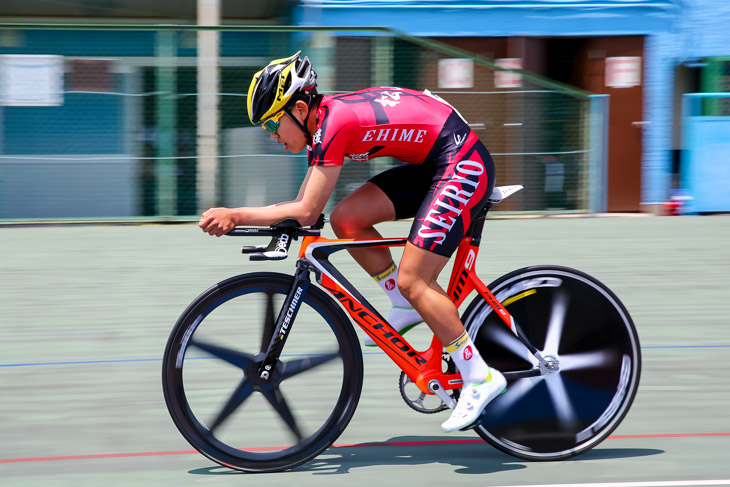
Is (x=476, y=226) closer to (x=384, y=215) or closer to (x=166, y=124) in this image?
(x=384, y=215)

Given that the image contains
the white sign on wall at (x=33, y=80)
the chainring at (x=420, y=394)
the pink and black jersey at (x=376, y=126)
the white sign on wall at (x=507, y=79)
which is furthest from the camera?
the white sign on wall at (x=507, y=79)

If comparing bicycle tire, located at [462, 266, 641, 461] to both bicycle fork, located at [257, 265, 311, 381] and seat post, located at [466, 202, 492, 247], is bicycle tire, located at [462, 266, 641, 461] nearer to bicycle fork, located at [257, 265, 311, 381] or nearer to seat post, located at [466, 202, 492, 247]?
seat post, located at [466, 202, 492, 247]

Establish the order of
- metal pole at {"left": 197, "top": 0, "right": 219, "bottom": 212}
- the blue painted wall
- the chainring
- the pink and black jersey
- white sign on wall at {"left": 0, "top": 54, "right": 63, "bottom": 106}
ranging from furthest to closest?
the blue painted wall
metal pole at {"left": 197, "top": 0, "right": 219, "bottom": 212}
white sign on wall at {"left": 0, "top": 54, "right": 63, "bottom": 106}
the chainring
the pink and black jersey

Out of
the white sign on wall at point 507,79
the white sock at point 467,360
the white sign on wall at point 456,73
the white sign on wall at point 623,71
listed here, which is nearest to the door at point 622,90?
the white sign on wall at point 623,71

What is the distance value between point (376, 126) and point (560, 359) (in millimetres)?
1256

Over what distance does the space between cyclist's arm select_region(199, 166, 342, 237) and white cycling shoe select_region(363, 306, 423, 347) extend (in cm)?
68

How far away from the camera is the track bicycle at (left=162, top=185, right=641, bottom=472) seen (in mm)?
3982

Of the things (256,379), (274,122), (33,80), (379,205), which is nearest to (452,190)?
(379,205)

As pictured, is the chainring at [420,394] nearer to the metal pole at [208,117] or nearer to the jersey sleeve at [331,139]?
the jersey sleeve at [331,139]

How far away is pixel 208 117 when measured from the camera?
12.4 metres

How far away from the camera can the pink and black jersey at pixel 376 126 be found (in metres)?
3.83

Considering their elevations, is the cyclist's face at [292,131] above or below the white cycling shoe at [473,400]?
above

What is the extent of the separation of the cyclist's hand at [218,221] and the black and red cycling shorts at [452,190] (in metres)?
0.74

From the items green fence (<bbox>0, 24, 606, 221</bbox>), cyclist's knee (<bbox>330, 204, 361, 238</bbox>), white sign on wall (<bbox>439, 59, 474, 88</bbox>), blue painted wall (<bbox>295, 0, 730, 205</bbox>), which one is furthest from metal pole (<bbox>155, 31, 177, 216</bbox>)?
cyclist's knee (<bbox>330, 204, 361, 238</bbox>)
